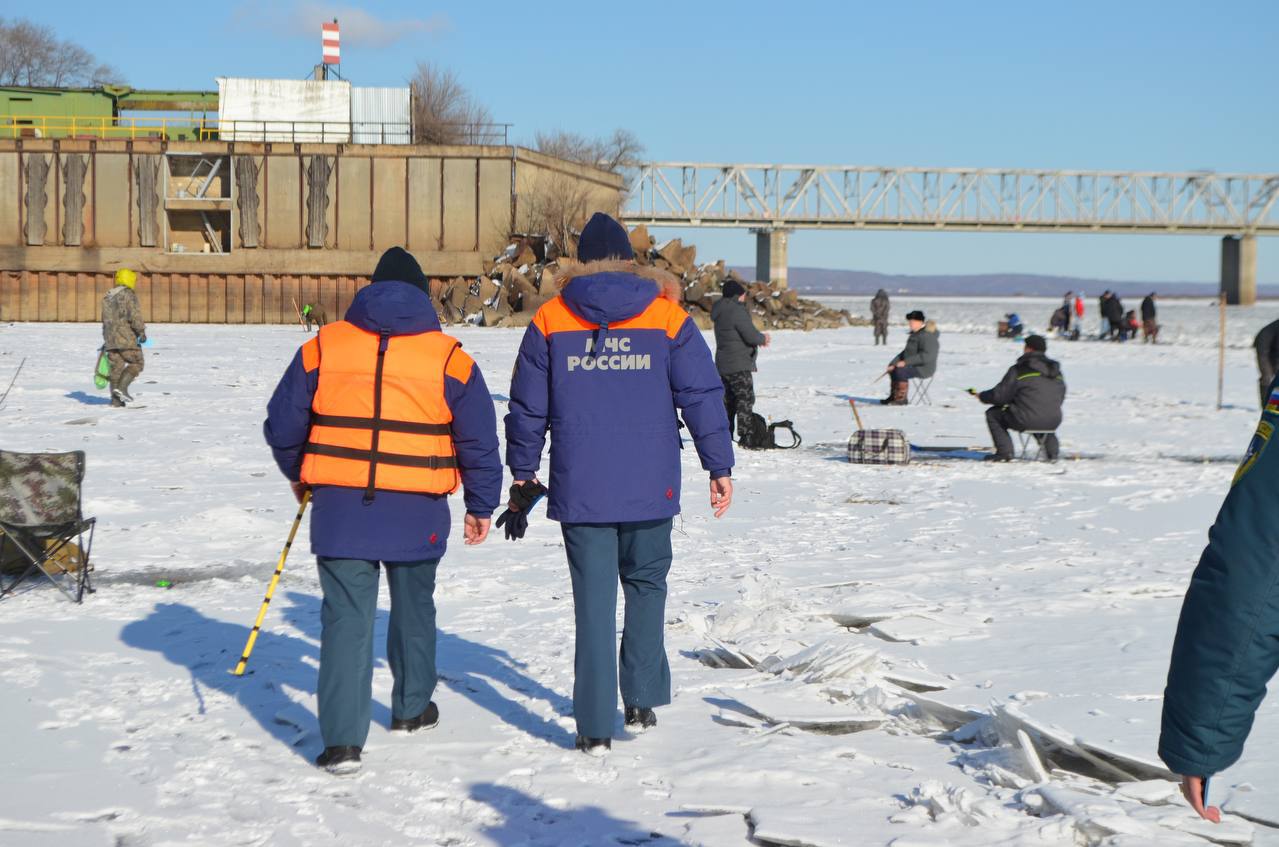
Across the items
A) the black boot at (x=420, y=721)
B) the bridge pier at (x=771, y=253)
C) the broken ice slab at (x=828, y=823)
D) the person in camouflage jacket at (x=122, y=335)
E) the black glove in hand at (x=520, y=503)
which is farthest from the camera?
the bridge pier at (x=771, y=253)

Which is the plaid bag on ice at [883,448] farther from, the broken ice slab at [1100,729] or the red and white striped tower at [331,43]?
the red and white striped tower at [331,43]

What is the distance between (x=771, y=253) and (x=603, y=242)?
77847mm

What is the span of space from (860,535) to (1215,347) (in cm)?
3071

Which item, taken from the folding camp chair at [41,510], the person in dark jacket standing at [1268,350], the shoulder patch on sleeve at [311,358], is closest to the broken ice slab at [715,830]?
the shoulder patch on sleeve at [311,358]

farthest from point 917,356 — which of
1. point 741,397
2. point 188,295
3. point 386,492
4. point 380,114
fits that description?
point 380,114

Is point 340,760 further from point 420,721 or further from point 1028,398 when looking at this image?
point 1028,398

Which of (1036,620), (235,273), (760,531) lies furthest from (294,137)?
(1036,620)

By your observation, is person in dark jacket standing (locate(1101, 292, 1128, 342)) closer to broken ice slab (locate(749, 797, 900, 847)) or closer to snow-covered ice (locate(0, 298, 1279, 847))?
snow-covered ice (locate(0, 298, 1279, 847))

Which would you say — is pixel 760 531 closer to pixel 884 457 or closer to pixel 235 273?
pixel 884 457

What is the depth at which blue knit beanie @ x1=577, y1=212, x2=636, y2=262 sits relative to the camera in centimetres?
498

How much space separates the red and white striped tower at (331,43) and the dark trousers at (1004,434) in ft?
127

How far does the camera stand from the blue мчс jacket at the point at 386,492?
4.55 metres

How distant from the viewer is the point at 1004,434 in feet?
42.8

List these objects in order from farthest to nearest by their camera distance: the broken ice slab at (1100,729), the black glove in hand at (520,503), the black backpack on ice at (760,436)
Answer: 1. the black backpack on ice at (760,436)
2. the black glove in hand at (520,503)
3. the broken ice slab at (1100,729)
